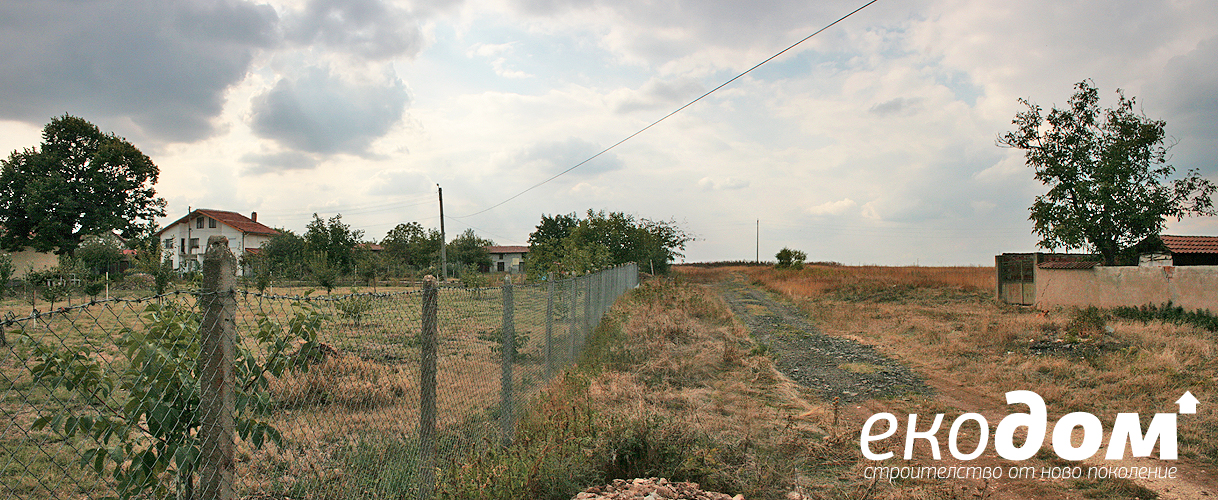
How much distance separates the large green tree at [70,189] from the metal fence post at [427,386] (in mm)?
45409

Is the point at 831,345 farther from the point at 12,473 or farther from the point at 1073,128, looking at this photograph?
the point at 1073,128

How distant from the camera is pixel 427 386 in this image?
3.33 meters

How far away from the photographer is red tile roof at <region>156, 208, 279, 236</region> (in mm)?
52750

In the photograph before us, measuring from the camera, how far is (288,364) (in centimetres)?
262

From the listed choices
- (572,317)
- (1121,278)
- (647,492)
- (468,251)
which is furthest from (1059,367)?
(468,251)

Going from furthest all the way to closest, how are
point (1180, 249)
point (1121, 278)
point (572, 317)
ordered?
point (1180, 249)
point (1121, 278)
point (572, 317)

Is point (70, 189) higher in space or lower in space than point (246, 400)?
higher

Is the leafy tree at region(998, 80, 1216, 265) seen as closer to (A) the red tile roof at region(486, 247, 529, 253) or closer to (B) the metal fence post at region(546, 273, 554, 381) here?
(B) the metal fence post at region(546, 273, 554, 381)

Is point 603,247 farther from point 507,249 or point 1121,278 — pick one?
point 507,249

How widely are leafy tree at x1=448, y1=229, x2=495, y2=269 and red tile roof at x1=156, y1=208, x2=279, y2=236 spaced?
49.9ft

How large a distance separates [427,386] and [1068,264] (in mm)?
19242

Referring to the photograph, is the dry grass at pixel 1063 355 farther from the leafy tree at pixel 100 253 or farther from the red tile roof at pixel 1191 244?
the leafy tree at pixel 100 253

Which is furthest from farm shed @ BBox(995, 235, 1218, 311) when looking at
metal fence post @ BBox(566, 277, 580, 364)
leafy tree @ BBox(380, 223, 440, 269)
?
leafy tree @ BBox(380, 223, 440, 269)

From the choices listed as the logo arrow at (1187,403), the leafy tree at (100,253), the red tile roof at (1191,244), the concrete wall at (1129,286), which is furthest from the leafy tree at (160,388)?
the leafy tree at (100,253)
